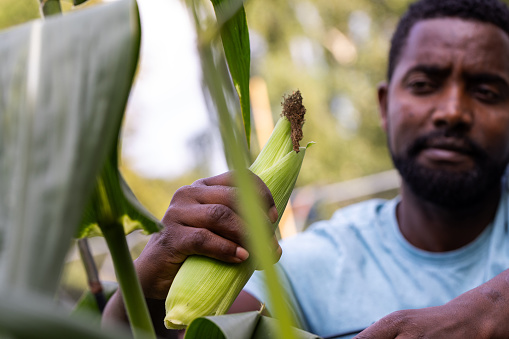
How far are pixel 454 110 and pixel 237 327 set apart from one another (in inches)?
28.0

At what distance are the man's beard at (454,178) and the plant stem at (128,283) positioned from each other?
74 centimetres

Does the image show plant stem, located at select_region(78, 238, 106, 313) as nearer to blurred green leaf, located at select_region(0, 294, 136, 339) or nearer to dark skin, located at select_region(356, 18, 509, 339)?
blurred green leaf, located at select_region(0, 294, 136, 339)

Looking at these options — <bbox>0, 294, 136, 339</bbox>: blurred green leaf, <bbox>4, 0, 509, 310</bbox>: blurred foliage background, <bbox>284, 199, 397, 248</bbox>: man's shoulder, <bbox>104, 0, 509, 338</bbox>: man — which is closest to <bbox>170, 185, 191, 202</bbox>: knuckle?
<bbox>0, 294, 136, 339</bbox>: blurred green leaf

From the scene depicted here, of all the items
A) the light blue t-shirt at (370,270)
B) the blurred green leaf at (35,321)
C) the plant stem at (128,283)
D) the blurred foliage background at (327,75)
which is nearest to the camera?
the blurred green leaf at (35,321)

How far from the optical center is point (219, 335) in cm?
23

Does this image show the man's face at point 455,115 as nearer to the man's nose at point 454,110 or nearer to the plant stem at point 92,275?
the man's nose at point 454,110

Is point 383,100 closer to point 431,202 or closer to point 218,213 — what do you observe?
point 431,202

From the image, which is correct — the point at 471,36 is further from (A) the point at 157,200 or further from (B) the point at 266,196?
(A) the point at 157,200

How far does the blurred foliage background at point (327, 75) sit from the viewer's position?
5691mm

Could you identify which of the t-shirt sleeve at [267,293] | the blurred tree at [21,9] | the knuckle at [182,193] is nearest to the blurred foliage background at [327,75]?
the blurred tree at [21,9]

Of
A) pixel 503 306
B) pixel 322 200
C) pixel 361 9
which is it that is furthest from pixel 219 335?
pixel 361 9

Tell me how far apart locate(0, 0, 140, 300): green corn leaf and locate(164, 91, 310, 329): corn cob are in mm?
145

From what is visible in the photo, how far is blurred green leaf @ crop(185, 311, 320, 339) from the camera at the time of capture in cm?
21

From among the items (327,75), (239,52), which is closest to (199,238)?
(239,52)
